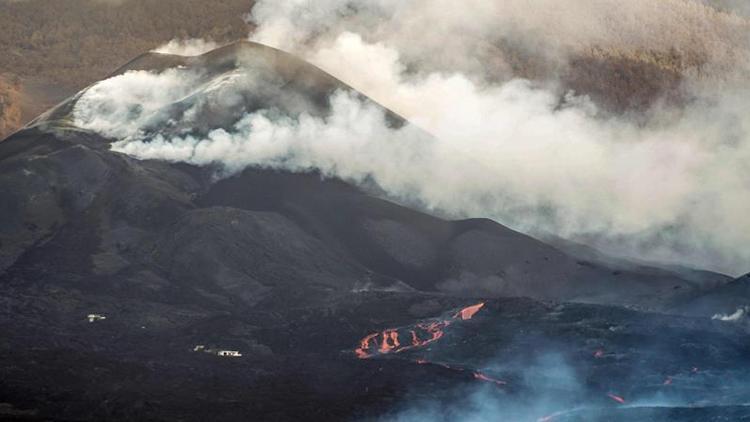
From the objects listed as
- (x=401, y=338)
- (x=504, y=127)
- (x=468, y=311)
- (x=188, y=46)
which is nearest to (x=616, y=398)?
(x=401, y=338)

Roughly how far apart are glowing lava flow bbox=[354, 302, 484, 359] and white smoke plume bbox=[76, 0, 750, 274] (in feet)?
66.5

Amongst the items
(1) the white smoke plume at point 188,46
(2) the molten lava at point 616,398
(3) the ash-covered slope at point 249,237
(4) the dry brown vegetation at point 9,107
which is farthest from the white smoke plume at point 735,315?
(4) the dry brown vegetation at point 9,107

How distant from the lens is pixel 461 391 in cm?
3372

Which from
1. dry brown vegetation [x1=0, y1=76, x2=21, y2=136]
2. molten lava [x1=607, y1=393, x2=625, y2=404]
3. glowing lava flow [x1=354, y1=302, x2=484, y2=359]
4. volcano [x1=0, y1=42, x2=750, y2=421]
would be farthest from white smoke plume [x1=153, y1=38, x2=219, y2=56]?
molten lava [x1=607, y1=393, x2=625, y2=404]

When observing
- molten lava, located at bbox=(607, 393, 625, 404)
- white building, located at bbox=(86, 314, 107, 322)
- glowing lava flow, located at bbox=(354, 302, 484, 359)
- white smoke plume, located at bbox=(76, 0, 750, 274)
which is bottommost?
molten lava, located at bbox=(607, 393, 625, 404)

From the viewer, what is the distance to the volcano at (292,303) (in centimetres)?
3297

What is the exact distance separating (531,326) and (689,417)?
13.1 meters

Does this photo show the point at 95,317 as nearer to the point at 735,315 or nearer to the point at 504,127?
the point at 735,315

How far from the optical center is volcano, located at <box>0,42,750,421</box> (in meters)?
33.0

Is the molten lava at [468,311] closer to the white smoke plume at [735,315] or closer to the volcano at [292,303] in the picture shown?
the volcano at [292,303]

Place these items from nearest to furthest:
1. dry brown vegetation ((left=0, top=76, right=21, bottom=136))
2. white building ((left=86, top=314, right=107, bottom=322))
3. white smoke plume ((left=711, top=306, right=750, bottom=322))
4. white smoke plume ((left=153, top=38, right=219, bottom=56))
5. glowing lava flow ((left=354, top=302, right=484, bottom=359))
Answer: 1. glowing lava flow ((left=354, top=302, right=484, bottom=359))
2. white building ((left=86, top=314, right=107, bottom=322))
3. white smoke plume ((left=711, top=306, right=750, bottom=322))
4. dry brown vegetation ((left=0, top=76, right=21, bottom=136))
5. white smoke plume ((left=153, top=38, right=219, bottom=56))

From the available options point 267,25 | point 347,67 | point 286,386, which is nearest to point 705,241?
point 347,67

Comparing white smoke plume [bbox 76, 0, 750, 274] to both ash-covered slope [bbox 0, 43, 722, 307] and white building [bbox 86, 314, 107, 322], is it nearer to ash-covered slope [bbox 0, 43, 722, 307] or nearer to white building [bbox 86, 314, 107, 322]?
ash-covered slope [bbox 0, 43, 722, 307]

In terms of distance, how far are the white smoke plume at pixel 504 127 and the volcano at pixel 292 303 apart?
2.12m
